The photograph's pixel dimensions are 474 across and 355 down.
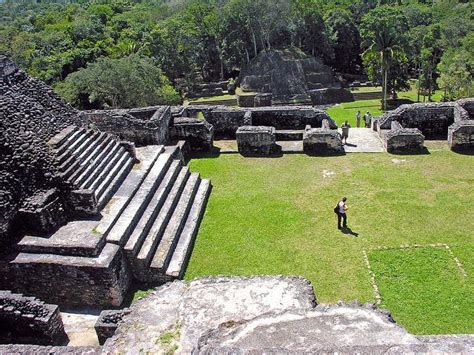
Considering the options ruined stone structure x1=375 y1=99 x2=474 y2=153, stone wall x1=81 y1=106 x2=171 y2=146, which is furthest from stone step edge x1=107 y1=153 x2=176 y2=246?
ruined stone structure x1=375 y1=99 x2=474 y2=153

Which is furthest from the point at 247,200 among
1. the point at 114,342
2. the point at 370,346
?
the point at 370,346

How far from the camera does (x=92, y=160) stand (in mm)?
12398

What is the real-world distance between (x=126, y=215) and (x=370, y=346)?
25.6 ft

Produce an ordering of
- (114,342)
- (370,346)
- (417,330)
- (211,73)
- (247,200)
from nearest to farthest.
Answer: (370,346), (114,342), (417,330), (247,200), (211,73)

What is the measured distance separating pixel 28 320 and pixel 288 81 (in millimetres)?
31136

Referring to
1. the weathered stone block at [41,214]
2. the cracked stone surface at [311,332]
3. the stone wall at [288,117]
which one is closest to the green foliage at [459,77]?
the stone wall at [288,117]

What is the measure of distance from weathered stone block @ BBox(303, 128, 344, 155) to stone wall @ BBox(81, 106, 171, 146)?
5.50 metres

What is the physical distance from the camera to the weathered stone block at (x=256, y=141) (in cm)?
1712

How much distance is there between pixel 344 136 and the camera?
17891mm

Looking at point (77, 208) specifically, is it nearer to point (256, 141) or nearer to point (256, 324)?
point (256, 324)

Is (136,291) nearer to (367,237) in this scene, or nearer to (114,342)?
(114,342)

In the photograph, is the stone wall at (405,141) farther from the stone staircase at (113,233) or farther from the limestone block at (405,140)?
the stone staircase at (113,233)

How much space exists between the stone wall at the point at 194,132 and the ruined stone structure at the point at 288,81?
18.1 m

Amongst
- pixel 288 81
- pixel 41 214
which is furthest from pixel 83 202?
pixel 288 81
